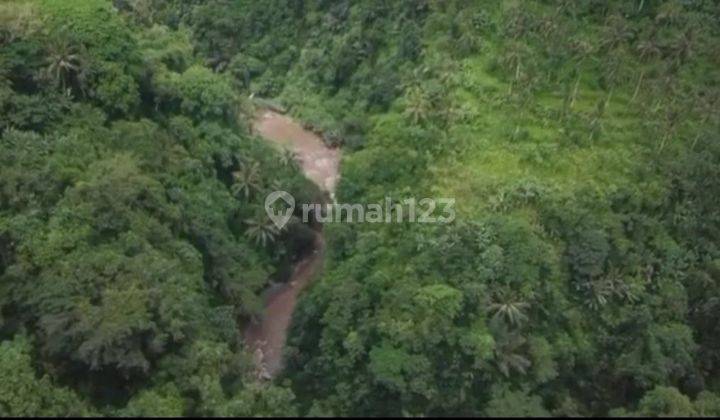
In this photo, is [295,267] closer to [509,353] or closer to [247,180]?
[247,180]

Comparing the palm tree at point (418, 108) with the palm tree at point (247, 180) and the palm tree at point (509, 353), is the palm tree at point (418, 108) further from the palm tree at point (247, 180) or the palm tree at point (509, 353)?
the palm tree at point (509, 353)

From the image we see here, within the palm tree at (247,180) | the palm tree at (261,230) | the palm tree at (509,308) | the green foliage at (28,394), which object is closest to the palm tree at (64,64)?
the palm tree at (247,180)

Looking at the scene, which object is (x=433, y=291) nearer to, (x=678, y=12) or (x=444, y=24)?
(x=444, y=24)

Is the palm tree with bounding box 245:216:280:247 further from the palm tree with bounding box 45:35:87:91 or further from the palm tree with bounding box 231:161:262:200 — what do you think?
the palm tree with bounding box 45:35:87:91


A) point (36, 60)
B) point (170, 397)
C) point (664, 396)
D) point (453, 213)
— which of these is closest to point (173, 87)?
point (36, 60)

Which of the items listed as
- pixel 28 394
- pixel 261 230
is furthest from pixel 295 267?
pixel 28 394

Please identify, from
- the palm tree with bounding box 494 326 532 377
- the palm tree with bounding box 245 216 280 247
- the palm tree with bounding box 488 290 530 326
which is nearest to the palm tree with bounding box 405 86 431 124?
the palm tree with bounding box 245 216 280 247
